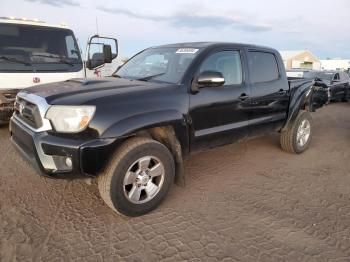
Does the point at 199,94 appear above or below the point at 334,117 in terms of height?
above

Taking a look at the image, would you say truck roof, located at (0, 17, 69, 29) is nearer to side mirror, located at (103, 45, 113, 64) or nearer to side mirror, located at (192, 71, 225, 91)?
side mirror, located at (103, 45, 113, 64)

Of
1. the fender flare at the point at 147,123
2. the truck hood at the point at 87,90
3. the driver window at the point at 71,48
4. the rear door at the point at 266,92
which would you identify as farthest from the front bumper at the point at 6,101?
the rear door at the point at 266,92

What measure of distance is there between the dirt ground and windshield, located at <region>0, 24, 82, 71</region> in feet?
6.93

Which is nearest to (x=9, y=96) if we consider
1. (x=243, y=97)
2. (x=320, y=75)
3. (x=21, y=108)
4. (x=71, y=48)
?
(x=71, y=48)

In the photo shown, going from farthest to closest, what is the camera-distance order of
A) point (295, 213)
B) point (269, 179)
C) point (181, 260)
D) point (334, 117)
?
point (334, 117)
point (269, 179)
point (295, 213)
point (181, 260)

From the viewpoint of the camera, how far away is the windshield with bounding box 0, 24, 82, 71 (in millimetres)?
6070

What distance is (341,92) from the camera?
46.0 feet

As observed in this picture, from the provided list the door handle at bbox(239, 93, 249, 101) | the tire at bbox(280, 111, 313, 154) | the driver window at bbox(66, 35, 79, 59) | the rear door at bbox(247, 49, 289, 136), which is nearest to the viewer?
the door handle at bbox(239, 93, 249, 101)

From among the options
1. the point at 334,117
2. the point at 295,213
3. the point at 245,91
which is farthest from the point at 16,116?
the point at 334,117

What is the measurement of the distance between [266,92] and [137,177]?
8.17 feet

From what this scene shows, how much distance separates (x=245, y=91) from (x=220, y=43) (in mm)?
728

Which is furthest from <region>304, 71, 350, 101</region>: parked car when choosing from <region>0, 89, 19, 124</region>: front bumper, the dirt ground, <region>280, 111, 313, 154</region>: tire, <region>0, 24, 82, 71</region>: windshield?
<region>0, 89, 19, 124</region>: front bumper

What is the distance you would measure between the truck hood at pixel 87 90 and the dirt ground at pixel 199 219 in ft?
4.01

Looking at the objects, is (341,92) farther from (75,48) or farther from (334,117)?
(75,48)
